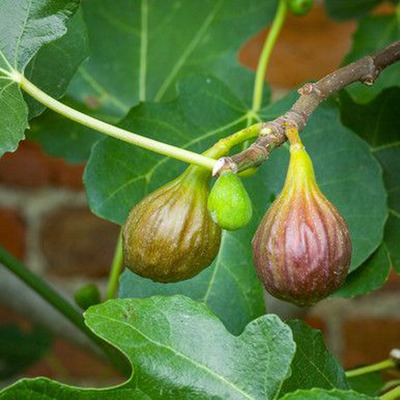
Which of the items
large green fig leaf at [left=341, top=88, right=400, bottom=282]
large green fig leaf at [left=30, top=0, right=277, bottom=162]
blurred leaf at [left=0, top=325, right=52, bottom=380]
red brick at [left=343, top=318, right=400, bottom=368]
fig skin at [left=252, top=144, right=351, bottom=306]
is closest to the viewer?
fig skin at [left=252, top=144, right=351, bottom=306]

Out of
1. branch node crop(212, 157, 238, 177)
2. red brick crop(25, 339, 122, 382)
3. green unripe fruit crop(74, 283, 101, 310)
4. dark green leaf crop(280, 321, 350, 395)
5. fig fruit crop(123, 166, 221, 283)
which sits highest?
branch node crop(212, 157, 238, 177)

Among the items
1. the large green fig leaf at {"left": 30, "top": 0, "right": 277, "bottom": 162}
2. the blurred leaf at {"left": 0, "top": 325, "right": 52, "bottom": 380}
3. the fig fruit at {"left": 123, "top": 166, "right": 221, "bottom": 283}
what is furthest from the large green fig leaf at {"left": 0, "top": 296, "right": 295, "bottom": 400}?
the blurred leaf at {"left": 0, "top": 325, "right": 52, "bottom": 380}

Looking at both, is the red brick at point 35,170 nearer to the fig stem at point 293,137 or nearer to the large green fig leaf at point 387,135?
→ the large green fig leaf at point 387,135

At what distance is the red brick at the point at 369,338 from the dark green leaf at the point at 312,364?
81 centimetres

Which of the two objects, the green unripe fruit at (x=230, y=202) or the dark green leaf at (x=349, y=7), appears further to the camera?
the dark green leaf at (x=349, y=7)

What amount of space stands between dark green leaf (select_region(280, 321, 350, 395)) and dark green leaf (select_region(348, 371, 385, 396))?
5.7 inches

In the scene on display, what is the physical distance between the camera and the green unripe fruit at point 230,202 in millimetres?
500

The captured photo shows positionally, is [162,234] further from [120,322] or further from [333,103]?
[333,103]

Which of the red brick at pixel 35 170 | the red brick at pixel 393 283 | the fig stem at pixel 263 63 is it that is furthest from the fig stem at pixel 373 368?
the red brick at pixel 35 170

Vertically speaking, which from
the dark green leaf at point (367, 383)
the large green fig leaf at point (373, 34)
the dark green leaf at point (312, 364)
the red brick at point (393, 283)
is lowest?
the red brick at point (393, 283)

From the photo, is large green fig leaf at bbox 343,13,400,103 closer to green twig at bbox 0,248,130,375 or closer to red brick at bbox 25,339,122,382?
green twig at bbox 0,248,130,375

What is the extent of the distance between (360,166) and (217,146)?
0.22 metres

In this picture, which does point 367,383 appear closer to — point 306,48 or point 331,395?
point 331,395

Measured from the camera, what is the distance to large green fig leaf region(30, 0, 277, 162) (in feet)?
2.91
